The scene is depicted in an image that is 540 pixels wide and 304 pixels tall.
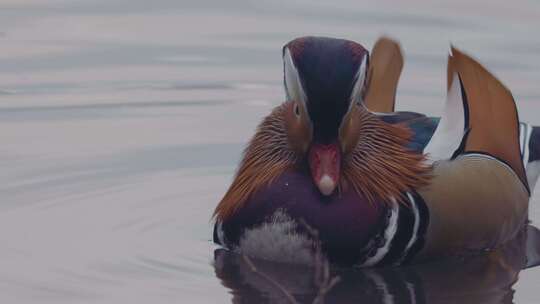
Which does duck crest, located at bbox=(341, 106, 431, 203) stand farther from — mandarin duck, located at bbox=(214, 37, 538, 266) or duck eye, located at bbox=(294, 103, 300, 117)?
duck eye, located at bbox=(294, 103, 300, 117)

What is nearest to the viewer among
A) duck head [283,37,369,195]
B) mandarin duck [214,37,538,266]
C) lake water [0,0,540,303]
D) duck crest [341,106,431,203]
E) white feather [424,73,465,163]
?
duck head [283,37,369,195]

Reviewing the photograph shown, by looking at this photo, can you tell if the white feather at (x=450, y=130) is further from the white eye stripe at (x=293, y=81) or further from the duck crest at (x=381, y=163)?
the white eye stripe at (x=293, y=81)

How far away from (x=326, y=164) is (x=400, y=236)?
43cm

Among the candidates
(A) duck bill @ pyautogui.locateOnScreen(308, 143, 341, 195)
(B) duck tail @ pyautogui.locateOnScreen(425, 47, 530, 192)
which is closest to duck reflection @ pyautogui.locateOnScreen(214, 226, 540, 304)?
(A) duck bill @ pyautogui.locateOnScreen(308, 143, 341, 195)

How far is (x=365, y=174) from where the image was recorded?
6203mm

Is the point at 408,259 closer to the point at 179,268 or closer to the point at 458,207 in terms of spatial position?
the point at 458,207

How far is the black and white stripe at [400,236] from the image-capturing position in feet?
19.7

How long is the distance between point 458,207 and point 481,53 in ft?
10.6

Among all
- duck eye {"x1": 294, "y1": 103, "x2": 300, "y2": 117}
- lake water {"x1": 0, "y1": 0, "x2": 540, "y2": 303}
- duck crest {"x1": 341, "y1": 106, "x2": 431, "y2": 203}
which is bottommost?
lake water {"x1": 0, "y1": 0, "x2": 540, "y2": 303}

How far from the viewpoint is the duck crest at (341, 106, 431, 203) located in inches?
241

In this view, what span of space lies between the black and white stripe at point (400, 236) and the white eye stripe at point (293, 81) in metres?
0.59

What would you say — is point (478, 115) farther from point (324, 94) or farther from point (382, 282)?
point (324, 94)

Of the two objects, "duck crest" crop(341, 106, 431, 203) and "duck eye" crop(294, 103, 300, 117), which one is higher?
"duck eye" crop(294, 103, 300, 117)

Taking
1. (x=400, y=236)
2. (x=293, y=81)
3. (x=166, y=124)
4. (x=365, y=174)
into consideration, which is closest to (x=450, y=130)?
(x=365, y=174)
